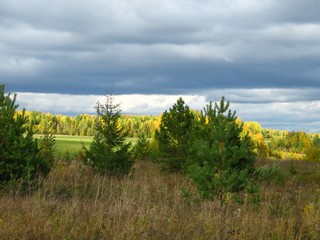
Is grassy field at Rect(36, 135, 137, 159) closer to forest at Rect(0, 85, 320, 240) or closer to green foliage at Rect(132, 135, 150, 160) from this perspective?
green foliage at Rect(132, 135, 150, 160)

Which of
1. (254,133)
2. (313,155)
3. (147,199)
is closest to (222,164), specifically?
(147,199)

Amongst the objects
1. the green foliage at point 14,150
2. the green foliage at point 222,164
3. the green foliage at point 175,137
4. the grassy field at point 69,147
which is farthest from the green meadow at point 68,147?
the green foliage at point 222,164

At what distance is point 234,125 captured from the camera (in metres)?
9.28

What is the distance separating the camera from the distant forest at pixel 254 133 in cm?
5667

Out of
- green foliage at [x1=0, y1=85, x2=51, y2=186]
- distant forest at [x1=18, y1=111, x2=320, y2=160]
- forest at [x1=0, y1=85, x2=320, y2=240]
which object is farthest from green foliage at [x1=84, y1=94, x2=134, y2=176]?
distant forest at [x1=18, y1=111, x2=320, y2=160]

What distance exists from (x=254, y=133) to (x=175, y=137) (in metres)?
54.8

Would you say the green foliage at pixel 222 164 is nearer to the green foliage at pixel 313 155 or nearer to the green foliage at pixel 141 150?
the green foliage at pixel 141 150

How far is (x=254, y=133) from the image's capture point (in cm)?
6912

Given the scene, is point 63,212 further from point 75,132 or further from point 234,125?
point 75,132

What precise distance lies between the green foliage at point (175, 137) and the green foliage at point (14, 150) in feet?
21.7


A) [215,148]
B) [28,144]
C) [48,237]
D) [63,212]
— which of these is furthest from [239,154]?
[28,144]

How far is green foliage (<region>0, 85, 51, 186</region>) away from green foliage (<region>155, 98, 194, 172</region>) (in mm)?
6609

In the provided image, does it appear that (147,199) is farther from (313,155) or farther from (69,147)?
(69,147)

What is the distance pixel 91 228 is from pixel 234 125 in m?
4.34
